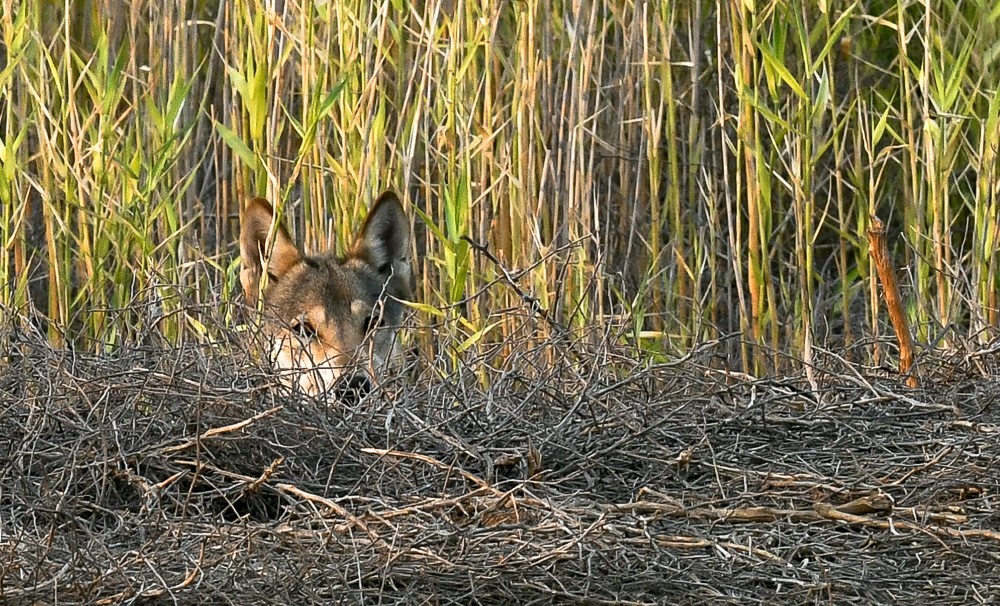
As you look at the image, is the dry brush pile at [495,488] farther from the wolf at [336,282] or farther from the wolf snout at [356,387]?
the wolf at [336,282]

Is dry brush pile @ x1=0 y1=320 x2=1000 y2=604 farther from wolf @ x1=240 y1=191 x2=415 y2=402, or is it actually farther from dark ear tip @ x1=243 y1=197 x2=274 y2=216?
wolf @ x1=240 y1=191 x2=415 y2=402

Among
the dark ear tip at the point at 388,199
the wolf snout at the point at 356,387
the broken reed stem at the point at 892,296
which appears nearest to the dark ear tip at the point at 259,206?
the dark ear tip at the point at 388,199

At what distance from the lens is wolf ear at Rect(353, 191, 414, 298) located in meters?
4.41

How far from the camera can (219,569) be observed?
2428mm

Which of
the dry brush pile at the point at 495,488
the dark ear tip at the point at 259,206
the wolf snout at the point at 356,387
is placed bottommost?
the wolf snout at the point at 356,387

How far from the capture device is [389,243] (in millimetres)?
4613

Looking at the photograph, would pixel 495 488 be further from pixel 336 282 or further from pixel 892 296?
pixel 336 282

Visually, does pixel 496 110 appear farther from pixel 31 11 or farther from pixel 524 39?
pixel 31 11

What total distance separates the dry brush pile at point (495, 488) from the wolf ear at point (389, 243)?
950mm

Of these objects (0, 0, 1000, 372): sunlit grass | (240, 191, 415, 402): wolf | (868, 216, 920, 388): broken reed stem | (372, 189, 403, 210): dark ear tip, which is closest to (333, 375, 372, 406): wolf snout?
(0, 0, 1000, 372): sunlit grass

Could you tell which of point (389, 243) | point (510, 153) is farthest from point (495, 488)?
point (510, 153)

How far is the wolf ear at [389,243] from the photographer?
441 centimetres

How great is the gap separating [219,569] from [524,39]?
2598mm

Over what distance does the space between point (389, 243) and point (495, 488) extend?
2.01 metres
